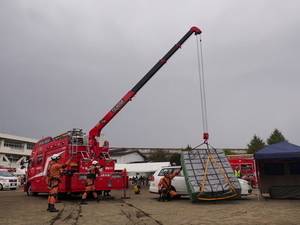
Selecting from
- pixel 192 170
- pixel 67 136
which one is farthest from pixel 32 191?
pixel 192 170

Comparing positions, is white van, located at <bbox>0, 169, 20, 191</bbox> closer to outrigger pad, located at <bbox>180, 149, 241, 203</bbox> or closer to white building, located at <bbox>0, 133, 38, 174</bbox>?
outrigger pad, located at <bbox>180, 149, 241, 203</bbox>

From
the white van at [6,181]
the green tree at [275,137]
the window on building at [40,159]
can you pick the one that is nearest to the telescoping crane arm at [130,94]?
the window on building at [40,159]

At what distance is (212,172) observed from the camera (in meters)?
10.7

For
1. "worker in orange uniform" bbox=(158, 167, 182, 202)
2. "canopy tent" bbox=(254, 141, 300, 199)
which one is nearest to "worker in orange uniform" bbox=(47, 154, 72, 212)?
"worker in orange uniform" bbox=(158, 167, 182, 202)

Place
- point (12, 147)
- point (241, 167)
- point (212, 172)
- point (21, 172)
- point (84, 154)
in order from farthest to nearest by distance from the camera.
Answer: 1. point (12, 147)
2. point (21, 172)
3. point (241, 167)
4. point (84, 154)
5. point (212, 172)

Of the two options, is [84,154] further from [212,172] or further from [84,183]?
[212,172]

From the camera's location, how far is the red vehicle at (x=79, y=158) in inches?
463

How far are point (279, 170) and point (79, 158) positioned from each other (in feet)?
29.2

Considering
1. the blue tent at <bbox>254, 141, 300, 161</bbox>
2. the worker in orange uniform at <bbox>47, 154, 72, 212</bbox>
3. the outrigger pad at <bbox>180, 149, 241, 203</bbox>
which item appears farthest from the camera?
the blue tent at <bbox>254, 141, 300, 161</bbox>

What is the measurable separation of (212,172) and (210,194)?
3.76 ft

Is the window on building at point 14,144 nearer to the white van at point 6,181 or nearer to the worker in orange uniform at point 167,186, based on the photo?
the white van at point 6,181

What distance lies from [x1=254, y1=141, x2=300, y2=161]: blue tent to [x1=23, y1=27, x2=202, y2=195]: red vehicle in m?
5.98

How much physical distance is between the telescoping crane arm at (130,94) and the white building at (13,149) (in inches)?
1501

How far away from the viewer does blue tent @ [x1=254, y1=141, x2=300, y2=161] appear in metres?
10.5
